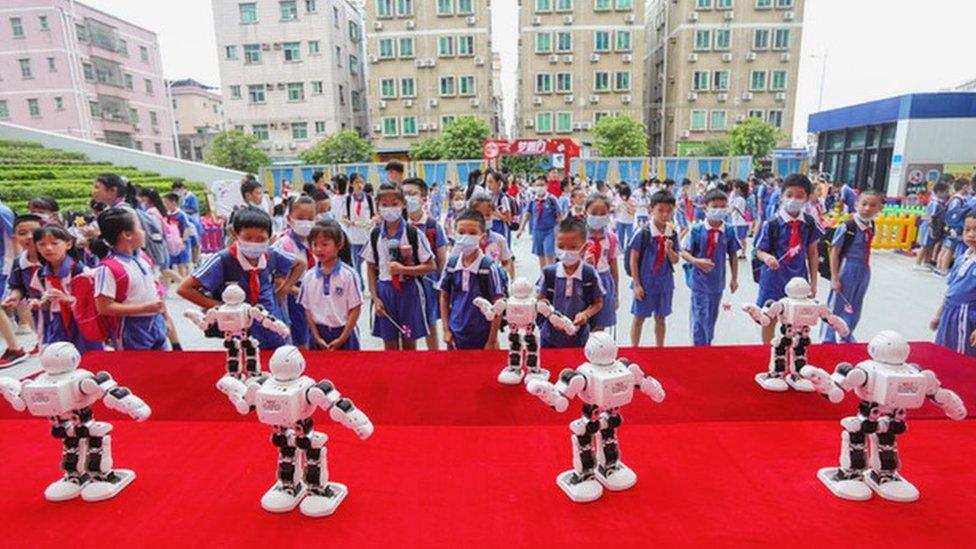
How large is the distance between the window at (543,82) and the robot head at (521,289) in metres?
29.4

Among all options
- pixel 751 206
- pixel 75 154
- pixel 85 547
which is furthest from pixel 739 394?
pixel 75 154

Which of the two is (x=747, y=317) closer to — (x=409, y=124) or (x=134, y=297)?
(x=134, y=297)

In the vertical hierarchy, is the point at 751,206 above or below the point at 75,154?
below

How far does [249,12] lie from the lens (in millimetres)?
31031

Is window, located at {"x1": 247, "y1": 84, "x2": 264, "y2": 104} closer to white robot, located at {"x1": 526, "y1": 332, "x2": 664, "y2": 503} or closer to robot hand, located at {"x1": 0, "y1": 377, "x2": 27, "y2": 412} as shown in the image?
robot hand, located at {"x1": 0, "y1": 377, "x2": 27, "y2": 412}

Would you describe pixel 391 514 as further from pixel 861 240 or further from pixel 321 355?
pixel 861 240

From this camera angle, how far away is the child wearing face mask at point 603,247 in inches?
167

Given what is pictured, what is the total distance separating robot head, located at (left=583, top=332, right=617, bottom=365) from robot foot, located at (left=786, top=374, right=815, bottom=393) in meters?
1.14

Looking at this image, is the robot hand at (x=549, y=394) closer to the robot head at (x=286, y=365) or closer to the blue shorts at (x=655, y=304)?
the robot head at (x=286, y=365)

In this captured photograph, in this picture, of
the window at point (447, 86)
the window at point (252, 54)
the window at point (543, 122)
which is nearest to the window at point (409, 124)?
the window at point (447, 86)

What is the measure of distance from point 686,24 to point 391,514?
110 ft

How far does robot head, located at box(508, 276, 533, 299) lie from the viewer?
224 centimetres

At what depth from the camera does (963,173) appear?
14.4 meters

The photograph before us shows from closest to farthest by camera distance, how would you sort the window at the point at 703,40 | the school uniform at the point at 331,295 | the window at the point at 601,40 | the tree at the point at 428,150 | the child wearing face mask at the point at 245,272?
1. the child wearing face mask at the point at 245,272
2. the school uniform at the point at 331,295
3. the tree at the point at 428,150
4. the window at the point at 601,40
5. the window at the point at 703,40
